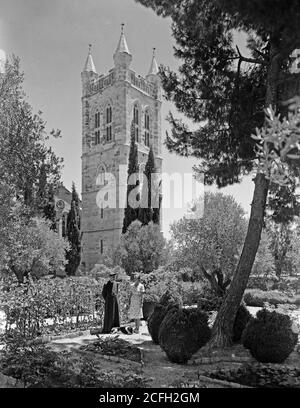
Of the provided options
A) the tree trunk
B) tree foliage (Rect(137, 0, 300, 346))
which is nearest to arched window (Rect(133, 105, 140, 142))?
tree foliage (Rect(137, 0, 300, 346))

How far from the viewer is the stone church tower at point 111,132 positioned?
38969 millimetres

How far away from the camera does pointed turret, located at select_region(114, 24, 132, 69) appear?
3928cm

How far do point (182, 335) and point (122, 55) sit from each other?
35.6 m

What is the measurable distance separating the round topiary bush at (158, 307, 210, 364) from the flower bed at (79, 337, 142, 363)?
610 mm

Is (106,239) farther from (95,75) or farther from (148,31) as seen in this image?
(148,31)

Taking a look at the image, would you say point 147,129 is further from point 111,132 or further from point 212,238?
point 212,238

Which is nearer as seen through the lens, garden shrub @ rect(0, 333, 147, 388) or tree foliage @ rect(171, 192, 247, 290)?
garden shrub @ rect(0, 333, 147, 388)

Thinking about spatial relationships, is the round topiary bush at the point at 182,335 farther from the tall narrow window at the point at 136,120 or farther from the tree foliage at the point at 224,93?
the tall narrow window at the point at 136,120

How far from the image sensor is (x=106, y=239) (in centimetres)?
3912

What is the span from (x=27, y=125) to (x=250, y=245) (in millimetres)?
5271

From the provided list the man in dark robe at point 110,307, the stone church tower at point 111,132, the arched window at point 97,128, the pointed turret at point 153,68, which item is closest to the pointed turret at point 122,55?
the stone church tower at point 111,132

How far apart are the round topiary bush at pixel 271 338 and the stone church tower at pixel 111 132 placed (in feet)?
98.7

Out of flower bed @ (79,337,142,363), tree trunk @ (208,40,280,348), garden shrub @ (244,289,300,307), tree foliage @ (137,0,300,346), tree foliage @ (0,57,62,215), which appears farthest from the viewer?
garden shrub @ (244,289,300,307)

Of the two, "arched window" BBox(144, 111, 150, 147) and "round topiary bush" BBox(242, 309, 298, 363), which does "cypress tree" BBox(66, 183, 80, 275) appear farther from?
"round topiary bush" BBox(242, 309, 298, 363)
